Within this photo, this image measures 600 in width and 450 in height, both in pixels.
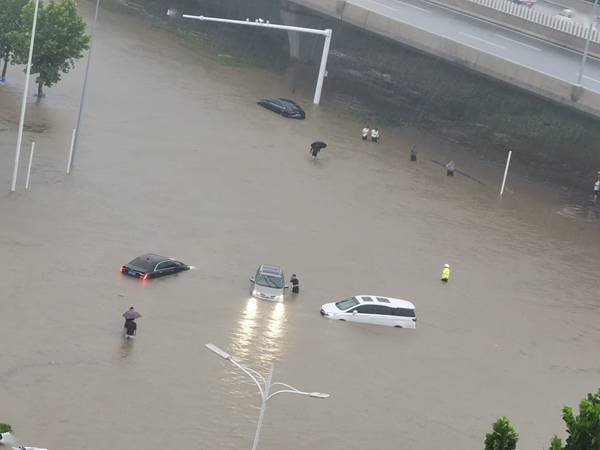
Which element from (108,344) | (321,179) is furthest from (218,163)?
(108,344)

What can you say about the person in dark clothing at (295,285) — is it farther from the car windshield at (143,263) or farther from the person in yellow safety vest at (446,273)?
the person in yellow safety vest at (446,273)

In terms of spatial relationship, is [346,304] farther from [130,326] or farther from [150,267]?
[130,326]

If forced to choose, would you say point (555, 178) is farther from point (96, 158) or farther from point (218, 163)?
point (96, 158)

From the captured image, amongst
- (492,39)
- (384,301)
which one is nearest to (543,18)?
(492,39)

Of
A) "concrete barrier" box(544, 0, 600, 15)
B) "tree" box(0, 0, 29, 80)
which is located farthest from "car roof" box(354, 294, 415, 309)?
"concrete barrier" box(544, 0, 600, 15)

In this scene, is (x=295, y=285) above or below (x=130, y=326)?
above

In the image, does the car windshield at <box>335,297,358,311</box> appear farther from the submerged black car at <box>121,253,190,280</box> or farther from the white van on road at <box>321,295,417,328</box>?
the submerged black car at <box>121,253,190,280</box>
